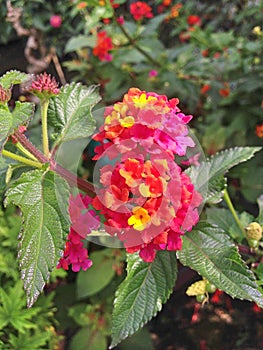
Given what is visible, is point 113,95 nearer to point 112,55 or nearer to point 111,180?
point 112,55

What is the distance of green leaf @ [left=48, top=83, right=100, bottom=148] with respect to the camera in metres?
0.70

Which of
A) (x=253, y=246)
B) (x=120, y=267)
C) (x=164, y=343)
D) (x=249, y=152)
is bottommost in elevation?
(x=164, y=343)

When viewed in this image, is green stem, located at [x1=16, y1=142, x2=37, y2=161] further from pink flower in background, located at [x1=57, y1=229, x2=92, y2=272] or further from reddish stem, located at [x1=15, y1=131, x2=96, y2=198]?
pink flower in background, located at [x1=57, y1=229, x2=92, y2=272]

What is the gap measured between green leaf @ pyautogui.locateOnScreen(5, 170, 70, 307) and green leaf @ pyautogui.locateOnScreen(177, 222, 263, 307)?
0.21 m

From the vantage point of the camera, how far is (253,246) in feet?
2.82

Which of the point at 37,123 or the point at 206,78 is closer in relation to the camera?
the point at 37,123

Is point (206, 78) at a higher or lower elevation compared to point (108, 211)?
lower

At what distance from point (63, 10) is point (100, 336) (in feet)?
6.84

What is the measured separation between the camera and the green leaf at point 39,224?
0.57 meters

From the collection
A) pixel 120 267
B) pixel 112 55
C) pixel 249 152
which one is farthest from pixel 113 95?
pixel 249 152

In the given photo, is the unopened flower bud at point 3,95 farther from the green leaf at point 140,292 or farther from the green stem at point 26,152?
the green leaf at point 140,292

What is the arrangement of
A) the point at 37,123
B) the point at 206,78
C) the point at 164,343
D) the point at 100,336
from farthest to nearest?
the point at 206,78 < the point at 37,123 < the point at 164,343 < the point at 100,336

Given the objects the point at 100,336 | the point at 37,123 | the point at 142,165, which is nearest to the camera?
the point at 142,165

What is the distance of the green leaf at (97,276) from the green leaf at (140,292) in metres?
0.68
